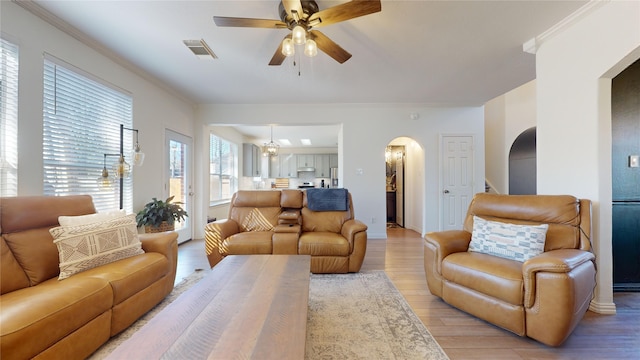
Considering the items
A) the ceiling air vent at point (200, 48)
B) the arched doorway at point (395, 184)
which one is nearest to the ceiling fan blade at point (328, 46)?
the ceiling air vent at point (200, 48)

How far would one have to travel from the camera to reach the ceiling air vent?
105 inches

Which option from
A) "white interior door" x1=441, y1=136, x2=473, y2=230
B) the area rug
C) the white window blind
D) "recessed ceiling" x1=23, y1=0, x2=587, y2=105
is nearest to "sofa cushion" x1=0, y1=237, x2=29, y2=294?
the white window blind

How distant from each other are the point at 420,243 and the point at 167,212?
4056mm

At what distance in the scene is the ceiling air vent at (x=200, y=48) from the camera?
8.75 ft

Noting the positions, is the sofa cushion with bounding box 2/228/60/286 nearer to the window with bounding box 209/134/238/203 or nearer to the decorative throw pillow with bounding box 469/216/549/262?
the decorative throw pillow with bounding box 469/216/549/262

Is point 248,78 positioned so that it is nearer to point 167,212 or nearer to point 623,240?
point 167,212

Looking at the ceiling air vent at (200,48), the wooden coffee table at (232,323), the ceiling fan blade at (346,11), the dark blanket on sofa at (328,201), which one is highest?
the ceiling air vent at (200,48)

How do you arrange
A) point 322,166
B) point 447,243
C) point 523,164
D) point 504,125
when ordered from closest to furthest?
1. point 447,243
2. point 523,164
3. point 504,125
4. point 322,166

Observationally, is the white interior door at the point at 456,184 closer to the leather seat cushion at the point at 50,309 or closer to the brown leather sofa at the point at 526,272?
the brown leather sofa at the point at 526,272

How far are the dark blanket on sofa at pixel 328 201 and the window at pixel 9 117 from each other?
2772mm

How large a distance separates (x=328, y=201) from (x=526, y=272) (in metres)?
2.17

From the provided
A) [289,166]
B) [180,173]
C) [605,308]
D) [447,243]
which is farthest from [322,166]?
[605,308]

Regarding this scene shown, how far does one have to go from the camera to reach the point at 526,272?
5.36 feet

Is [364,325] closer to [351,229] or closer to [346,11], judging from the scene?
[351,229]
